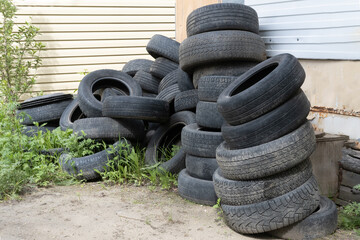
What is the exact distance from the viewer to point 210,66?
5.50m

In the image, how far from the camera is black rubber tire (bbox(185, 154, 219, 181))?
490 centimetres

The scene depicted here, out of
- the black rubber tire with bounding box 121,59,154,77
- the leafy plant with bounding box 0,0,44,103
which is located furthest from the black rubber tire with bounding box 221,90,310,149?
the leafy plant with bounding box 0,0,44,103

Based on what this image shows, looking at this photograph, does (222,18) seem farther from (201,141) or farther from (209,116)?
(201,141)

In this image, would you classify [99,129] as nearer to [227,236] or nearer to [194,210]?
[194,210]

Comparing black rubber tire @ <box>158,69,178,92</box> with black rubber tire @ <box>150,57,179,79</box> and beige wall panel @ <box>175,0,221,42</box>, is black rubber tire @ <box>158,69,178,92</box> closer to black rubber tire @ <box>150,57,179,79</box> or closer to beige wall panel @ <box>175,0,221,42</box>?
black rubber tire @ <box>150,57,179,79</box>

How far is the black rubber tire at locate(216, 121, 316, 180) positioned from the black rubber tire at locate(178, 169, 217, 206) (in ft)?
2.91

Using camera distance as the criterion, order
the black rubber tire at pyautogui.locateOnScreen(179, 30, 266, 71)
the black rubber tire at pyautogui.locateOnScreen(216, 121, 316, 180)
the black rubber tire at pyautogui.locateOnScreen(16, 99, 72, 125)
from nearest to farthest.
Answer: the black rubber tire at pyautogui.locateOnScreen(216, 121, 316, 180)
the black rubber tire at pyautogui.locateOnScreen(179, 30, 266, 71)
the black rubber tire at pyautogui.locateOnScreen(16, 99, 72, 125)

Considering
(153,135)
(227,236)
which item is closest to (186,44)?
(153,135)

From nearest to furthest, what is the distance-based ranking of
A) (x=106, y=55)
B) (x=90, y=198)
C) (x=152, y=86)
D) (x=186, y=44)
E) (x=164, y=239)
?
(x=164, y=239) < (x=90, y=198) < (x=186, y=44) < (x=152, y=86) < (x=106, y=55)

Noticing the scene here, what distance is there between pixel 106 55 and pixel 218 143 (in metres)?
5.46

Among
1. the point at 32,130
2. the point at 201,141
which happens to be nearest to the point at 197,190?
the point at 201,141

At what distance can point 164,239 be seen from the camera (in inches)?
156

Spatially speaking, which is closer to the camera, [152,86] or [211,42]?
[211,42]

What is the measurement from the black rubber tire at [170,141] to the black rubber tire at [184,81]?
37 centimetres
